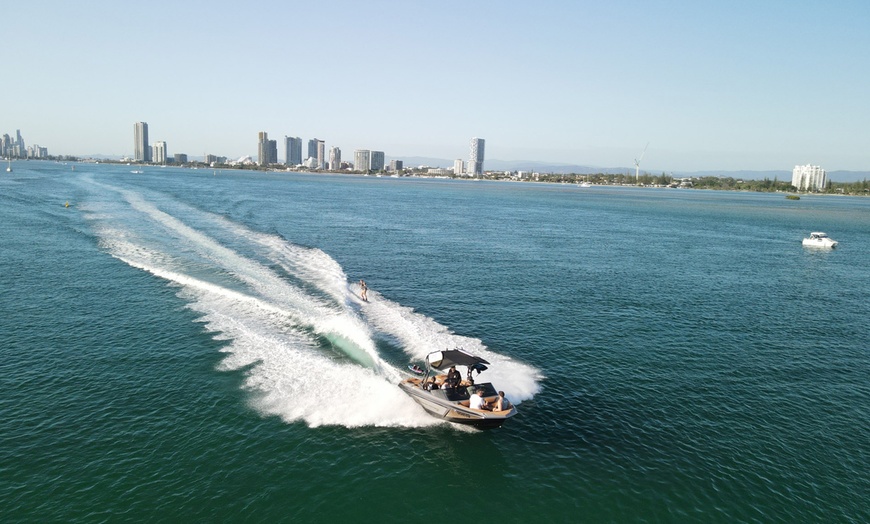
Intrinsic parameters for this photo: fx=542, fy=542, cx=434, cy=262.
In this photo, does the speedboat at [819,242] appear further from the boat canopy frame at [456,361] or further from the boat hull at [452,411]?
the boat hull at [452,411]

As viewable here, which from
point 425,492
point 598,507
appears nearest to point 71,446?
point 425,492

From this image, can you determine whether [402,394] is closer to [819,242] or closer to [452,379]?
[452,379]

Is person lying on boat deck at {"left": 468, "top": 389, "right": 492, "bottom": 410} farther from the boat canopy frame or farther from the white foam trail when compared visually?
the white foam trail

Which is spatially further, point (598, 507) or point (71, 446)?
point (71, 446)

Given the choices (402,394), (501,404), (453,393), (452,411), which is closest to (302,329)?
(402,394)

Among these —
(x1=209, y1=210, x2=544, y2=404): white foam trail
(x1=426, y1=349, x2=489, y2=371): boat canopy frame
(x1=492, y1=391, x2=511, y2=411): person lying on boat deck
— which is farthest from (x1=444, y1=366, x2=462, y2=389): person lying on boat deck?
(x1=209, y1=210, x2=544, y2=404): white foam trail

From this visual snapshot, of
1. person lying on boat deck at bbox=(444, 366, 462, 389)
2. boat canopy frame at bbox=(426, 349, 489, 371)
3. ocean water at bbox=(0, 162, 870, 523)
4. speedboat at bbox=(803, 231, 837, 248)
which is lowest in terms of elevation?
ocean water at bbox=(0, 162, 870, 523)

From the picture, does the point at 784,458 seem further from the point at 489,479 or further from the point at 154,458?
the point at 154,458
